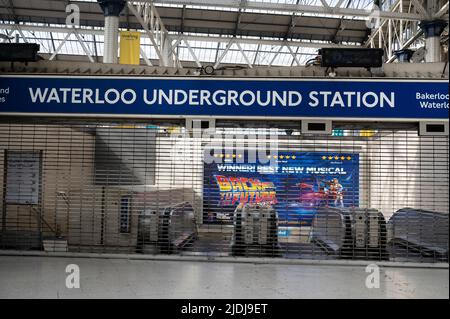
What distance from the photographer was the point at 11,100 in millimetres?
7016

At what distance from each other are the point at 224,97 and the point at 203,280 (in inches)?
110

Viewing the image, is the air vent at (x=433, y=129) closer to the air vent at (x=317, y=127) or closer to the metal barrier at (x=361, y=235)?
the air vent at (x=317, y=127)

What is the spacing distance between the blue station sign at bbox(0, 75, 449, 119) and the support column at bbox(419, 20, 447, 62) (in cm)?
745

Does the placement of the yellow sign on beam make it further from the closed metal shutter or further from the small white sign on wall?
the small white sign on wall

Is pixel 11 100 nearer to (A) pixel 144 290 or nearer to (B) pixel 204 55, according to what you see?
(A) pixel 144 290

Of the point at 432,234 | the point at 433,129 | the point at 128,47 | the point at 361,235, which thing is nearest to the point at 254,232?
the point at 361,235

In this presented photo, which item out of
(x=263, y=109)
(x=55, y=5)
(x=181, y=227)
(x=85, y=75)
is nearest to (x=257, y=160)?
(x=181, y=227)

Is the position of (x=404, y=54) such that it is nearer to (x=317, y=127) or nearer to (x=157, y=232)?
(x=317, y=127)

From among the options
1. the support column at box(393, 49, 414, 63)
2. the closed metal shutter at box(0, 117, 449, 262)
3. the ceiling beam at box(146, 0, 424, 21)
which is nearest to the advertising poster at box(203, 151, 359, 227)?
the closed metal shutter at box(0, 117, 449, 262)

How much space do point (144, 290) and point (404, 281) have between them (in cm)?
337

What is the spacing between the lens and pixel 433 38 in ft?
44.3

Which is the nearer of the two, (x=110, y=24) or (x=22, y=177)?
(x=22, y=177)

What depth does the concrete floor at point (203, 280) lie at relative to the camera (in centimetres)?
503

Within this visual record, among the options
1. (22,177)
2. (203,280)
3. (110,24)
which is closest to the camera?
(203,280)
